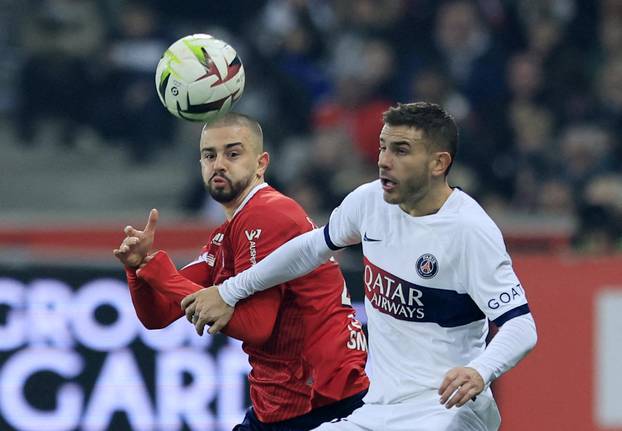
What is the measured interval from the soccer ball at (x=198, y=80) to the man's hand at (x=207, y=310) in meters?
0.87

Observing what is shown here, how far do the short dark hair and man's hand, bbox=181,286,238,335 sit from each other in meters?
1.04

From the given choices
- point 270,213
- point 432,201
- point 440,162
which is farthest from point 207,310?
point 440,162

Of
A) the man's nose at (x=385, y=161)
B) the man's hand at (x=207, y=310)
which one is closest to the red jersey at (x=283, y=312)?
the man's hand at (x=207, y=310)

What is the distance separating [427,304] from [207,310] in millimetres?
936

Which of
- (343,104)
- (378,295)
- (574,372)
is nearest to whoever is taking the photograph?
(378,295)

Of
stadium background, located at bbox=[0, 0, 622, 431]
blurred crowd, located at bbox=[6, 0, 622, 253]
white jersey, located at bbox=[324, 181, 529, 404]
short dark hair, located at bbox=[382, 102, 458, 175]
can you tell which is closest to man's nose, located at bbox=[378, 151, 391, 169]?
short dark hair, located at bbox=[382, 102, 458, 175]

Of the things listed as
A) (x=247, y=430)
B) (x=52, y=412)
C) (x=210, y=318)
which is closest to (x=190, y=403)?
(x=52, y=412)

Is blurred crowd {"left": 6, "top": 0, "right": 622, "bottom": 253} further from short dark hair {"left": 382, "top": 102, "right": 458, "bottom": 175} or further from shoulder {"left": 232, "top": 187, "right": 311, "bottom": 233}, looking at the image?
short dark hair {"left": 382, "top": 102, "right": 458, "bottom": 175}

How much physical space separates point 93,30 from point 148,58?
0.63 m

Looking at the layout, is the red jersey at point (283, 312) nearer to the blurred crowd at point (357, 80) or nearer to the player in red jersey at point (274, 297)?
the player in red jersey at point (274, 297)

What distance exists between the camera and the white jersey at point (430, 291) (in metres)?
5.23

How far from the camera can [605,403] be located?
991 centimetres

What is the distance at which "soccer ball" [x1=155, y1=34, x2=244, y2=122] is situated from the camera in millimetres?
6051

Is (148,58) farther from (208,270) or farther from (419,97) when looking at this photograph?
(208,270)
